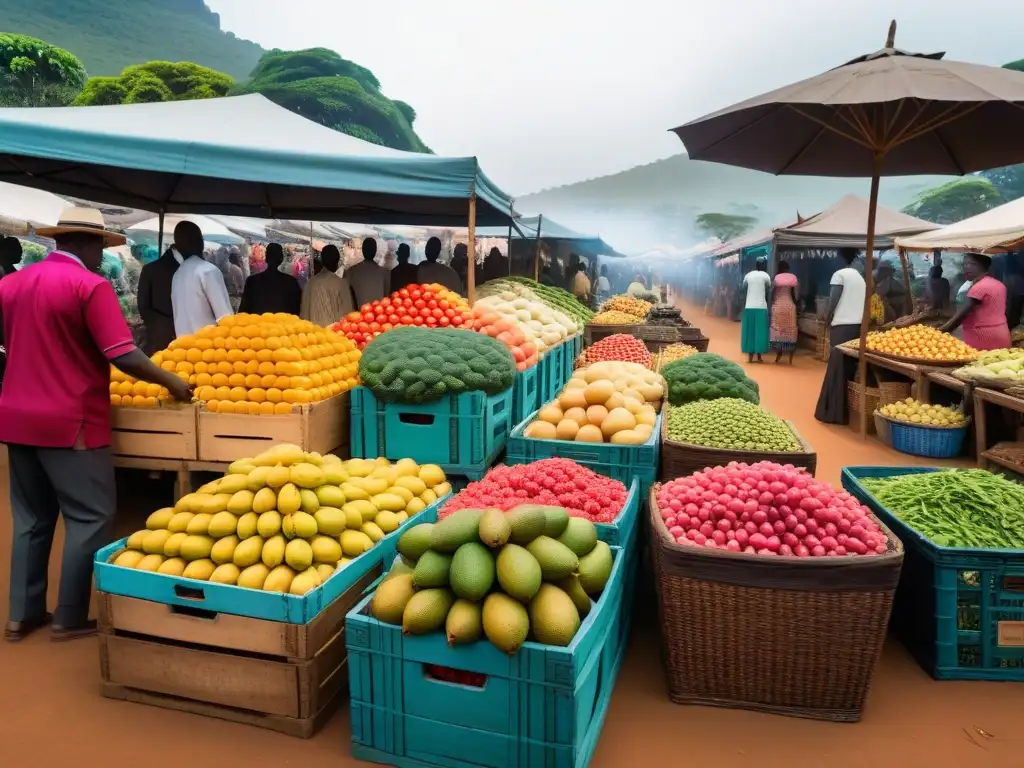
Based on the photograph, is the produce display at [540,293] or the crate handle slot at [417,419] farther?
the produce display at [540,293]

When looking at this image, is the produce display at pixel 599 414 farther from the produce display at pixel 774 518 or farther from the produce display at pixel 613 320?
the produce display at pixel 613 320

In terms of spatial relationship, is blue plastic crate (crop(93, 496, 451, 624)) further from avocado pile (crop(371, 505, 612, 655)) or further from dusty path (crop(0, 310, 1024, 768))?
dusty path (crop(0, 310, 1024, 768))

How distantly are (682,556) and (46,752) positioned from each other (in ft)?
7.56

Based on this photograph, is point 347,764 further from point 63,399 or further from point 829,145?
point 829,145

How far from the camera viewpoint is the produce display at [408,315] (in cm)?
527

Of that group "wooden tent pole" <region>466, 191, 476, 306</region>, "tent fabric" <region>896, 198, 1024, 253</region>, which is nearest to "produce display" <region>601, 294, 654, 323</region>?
"tent fabric" <region>896, 198, 1024, 253</region>

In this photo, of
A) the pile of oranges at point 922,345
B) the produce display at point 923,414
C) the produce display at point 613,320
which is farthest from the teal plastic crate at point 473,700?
the produce display at point 613,320

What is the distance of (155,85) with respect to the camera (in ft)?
145

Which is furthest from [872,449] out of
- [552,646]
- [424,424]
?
[552,646]

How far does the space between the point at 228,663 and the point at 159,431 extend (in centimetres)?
182

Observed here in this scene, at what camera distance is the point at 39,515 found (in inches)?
127

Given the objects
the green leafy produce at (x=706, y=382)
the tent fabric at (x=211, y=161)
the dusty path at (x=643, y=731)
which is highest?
the tent fabric at (x=211, y=161)

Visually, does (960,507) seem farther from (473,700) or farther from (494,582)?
(473,700)

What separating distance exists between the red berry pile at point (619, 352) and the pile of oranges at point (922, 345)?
8.90 ft
